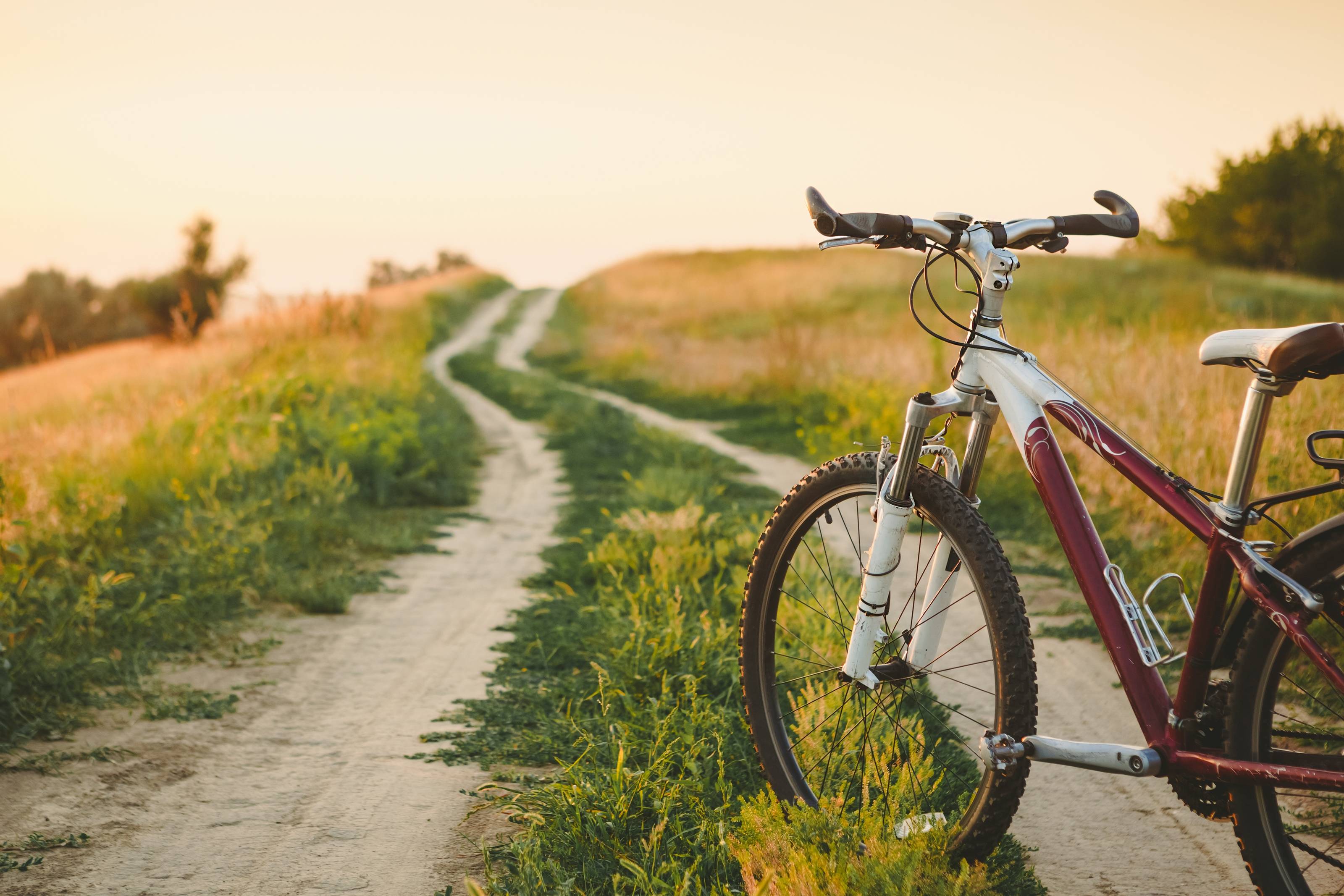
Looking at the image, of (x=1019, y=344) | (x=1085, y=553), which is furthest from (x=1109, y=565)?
(x=1019, y=344)

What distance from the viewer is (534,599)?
4.92 meters

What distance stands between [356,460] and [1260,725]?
22.5ft

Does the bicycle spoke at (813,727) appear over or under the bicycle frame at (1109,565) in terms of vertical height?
under

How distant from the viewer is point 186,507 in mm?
5754

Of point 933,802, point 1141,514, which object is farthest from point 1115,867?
point 1141,514

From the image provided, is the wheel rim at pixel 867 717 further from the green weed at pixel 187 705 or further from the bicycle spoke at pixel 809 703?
the green weed at pixel 187 705

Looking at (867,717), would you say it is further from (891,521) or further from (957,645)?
(891,521)

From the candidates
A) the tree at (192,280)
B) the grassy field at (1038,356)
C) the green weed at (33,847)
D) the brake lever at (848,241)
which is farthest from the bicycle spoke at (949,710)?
the tree at (192,280)

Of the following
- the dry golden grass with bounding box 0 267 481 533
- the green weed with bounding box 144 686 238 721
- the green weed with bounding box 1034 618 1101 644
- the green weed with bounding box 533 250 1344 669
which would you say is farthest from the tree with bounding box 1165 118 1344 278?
the green weed with bounding box 144 686 238 721

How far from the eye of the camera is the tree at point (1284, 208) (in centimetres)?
3688

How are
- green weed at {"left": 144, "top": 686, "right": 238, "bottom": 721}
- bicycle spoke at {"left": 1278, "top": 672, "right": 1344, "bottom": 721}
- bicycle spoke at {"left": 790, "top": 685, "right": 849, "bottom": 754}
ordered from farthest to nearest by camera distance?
green weed at {"left": 144, "top": 686, "right": 238, "bottom": 721}
bicycle spoke at {"left": 790, "top": 685, "right": 849, "bottom": 754}
bicycle spoke at {"left": 1278, "top": 672, "right": 1344, "bottom": 721}

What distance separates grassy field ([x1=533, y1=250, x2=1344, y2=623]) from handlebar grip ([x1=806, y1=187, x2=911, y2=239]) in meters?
3.07

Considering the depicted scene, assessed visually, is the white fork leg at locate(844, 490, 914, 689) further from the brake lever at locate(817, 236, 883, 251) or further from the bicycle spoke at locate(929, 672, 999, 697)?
the brake lever at locate(817, 236, 883, 251)

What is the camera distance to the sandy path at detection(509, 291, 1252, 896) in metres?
2.44
